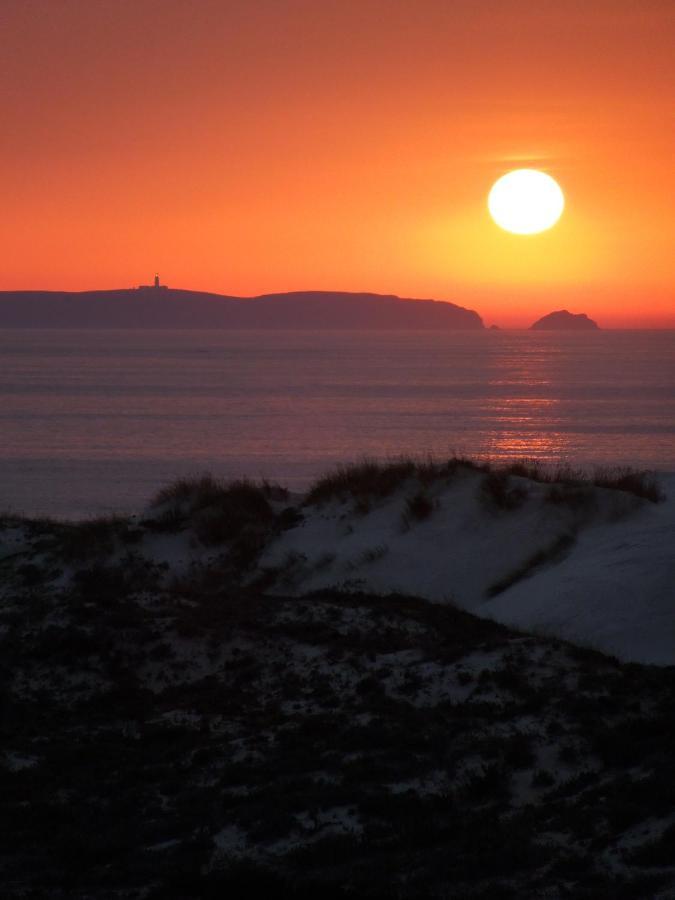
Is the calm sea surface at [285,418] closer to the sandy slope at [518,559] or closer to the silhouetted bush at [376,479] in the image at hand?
the silhouetted bush at [376,479]

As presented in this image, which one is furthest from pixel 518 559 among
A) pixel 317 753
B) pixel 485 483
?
pixel 317 753

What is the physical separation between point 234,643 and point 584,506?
679 cm

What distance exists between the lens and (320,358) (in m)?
150

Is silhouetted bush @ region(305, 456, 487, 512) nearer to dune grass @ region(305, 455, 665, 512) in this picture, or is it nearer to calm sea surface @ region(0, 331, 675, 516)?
dune grass @ region(305, 455, 665, 512)

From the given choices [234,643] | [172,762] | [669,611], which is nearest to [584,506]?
[669,611]

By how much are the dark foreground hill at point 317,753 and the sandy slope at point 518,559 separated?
137 cm

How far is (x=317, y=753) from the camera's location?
9391mm

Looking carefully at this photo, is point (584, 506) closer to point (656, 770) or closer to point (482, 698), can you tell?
point (482, 698)

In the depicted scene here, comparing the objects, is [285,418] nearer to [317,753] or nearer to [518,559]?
[518,559]

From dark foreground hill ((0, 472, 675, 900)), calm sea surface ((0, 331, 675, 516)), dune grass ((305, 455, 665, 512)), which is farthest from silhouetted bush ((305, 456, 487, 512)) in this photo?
calm sea surface ((0, 331, 675, 516))

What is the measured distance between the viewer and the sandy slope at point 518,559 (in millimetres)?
13125

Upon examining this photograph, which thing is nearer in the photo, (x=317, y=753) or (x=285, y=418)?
(x=317, y=753)

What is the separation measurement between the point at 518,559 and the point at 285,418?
182 ft

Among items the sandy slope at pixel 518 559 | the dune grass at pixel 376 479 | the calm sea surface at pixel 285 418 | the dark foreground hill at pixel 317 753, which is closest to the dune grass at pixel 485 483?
the dune grass at pixel 376 479
